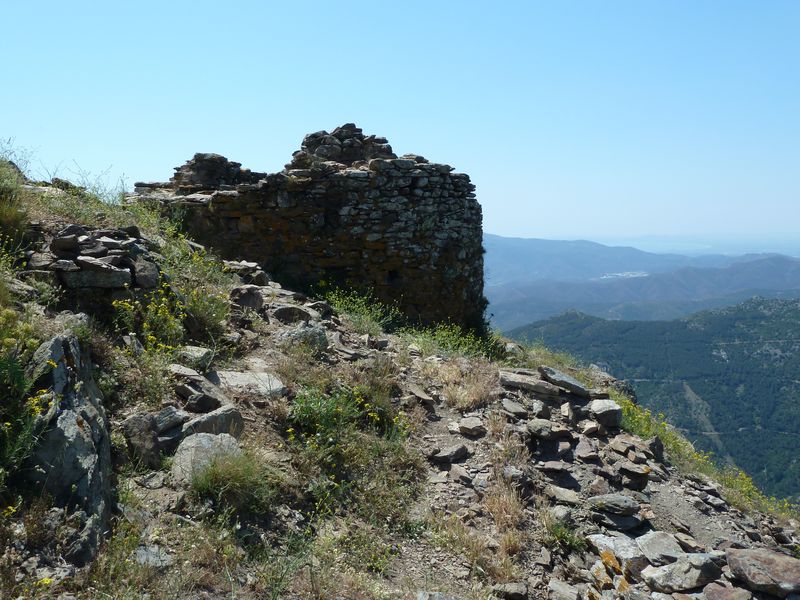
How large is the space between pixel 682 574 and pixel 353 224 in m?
7.80

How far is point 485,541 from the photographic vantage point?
4.29 meters

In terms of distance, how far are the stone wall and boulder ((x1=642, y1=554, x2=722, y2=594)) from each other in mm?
6965

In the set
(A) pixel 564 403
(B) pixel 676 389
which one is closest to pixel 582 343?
(B) pixel 676 389

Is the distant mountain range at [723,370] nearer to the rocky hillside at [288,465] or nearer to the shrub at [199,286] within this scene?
the shrub at [199,286]

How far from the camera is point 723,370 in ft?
300

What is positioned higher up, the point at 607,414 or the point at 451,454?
the point at 607,414

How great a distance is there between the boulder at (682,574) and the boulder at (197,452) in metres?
3.12

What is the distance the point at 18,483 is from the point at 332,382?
2.89m

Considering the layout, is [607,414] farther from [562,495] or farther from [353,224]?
[353,224]

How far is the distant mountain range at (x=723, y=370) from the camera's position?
192 feet

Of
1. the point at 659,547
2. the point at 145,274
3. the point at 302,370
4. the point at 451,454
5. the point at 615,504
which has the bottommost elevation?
the point at 659,547

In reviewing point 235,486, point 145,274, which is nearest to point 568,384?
point 235,486

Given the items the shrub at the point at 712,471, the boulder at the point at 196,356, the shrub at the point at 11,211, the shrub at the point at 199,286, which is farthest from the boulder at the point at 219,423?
the shrub at the point at 712,471

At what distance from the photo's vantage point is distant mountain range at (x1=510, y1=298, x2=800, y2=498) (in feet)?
192
